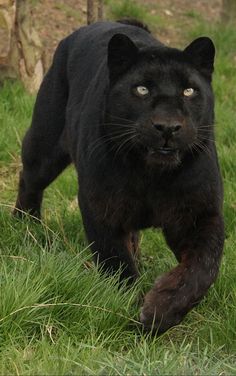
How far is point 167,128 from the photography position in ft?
11.5

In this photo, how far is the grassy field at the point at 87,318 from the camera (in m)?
3.00

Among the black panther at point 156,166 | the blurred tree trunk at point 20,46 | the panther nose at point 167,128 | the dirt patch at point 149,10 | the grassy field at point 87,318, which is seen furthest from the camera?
the dirt patch at point 149,10

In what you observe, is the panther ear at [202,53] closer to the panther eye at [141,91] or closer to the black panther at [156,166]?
the black panther at [156,166]

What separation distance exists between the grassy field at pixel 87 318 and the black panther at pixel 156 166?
183 millimetres

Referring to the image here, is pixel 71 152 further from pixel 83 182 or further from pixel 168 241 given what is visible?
pixel 168 241

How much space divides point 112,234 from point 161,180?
39cm

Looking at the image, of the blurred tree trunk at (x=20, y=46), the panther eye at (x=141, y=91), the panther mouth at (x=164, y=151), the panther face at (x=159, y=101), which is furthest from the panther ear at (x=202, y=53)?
the blurred tree trunk at (x=20, y=46)

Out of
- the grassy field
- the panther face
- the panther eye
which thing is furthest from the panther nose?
the grassy field

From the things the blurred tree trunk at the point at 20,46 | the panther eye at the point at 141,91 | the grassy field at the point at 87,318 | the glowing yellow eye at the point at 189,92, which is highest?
the glowing yellow eye at the point at 189,92

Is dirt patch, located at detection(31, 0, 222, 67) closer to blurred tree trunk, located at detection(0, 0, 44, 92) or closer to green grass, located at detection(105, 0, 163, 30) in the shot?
green grass, located at detection(105, 0, 163, 30)

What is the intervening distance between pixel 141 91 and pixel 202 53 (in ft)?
1.33

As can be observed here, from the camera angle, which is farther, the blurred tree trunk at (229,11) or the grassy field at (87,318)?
the blurred tree trunk at (229,11)

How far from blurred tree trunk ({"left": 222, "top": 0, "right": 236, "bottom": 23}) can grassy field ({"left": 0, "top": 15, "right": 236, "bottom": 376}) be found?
19.7ft

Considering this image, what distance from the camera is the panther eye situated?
375 cm
